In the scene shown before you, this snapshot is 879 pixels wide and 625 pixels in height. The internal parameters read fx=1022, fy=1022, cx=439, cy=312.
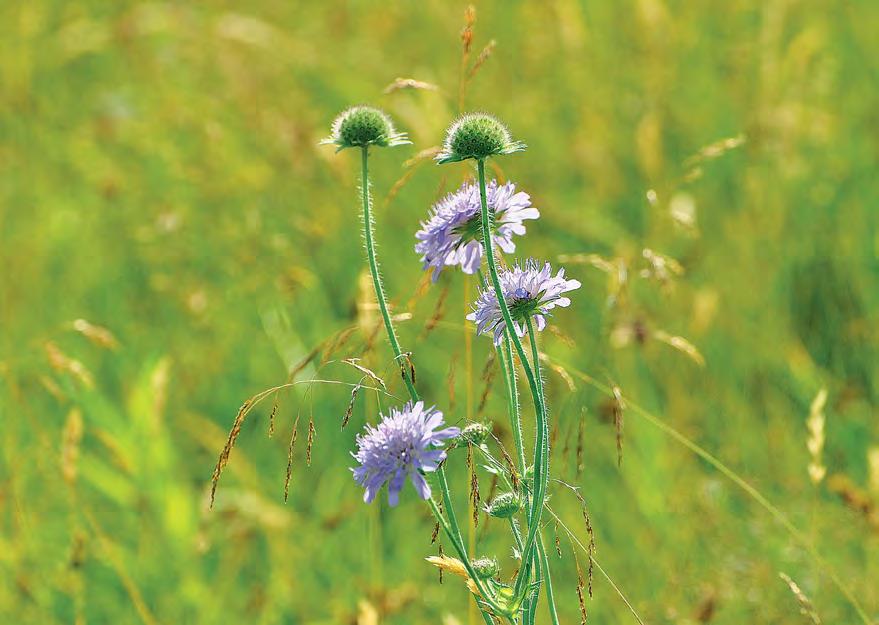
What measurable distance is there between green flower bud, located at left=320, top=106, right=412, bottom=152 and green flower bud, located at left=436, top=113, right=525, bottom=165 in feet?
0.46

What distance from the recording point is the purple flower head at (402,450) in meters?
1.31

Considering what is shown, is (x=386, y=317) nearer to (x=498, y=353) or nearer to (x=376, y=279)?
(x=376, y=279)

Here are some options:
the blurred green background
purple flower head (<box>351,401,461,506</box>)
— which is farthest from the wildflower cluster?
the blurred green background

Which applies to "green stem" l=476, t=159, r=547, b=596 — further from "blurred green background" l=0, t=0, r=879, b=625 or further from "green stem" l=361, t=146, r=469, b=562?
"blurred green background" l=0, t=0, r=879, b=625

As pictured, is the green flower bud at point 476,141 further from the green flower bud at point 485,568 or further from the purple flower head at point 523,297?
the green flower bud at point 485,568

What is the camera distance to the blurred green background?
8.16 feet

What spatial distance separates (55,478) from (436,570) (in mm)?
1137

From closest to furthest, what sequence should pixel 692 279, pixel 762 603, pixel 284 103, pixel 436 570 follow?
pixel 762 603, pixel 436 570, pixel 692 279, pixel 284 103

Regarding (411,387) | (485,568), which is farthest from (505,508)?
(411,387)

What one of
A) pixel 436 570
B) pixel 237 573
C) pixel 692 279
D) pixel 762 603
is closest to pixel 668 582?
pixel 762 603

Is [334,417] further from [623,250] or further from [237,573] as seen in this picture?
[623,250]

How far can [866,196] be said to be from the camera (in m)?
3.56

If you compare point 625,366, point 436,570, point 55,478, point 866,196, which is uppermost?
point 866,196

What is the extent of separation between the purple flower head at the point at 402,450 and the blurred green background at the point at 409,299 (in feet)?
1.11
